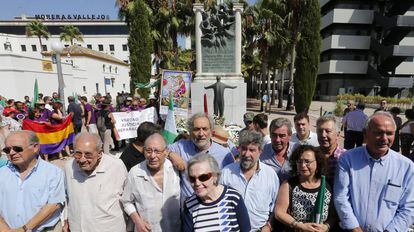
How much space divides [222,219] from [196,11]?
997 centimetres

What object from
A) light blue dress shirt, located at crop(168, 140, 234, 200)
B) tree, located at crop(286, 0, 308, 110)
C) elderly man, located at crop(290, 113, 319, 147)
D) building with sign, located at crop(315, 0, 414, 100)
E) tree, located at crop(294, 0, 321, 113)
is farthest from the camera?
building with sign, located at crop(315, 0, 414, 100)

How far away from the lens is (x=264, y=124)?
12.4 feet

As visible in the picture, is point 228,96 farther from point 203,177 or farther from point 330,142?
point 203,177

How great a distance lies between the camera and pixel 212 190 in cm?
198

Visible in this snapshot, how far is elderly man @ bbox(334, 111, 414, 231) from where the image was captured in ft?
6.91

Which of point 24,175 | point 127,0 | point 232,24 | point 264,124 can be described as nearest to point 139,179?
point 24,175

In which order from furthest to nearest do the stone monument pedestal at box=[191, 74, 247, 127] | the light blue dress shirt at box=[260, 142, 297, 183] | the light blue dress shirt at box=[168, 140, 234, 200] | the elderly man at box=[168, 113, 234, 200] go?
the stone monument pedestal at box=[191, 74, 247, 127], the light blue dress shirt at box=[168, 140, 234, 200], the elderly man at box=[168, 113, 234, 200], the light blue dress shirt at box=[260, 142, 297, 183]

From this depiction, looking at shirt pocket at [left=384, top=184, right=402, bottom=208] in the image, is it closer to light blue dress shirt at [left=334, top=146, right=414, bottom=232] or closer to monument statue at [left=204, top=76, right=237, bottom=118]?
light blue dress shirt at [left=334, top=146, right=414, bottom=232]

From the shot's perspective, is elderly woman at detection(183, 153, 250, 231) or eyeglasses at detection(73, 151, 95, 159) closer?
elderly woman at detection(183, 153, 250, 231)

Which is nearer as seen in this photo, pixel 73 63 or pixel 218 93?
pixel 218 93

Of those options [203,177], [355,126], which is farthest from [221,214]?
[355,126]

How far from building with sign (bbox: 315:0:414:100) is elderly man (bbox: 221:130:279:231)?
35.3m

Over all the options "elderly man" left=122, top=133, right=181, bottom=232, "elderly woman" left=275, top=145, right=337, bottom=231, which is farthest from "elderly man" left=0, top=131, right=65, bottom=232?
"elderly woman" left=275, top=145, right=337, bottom=231

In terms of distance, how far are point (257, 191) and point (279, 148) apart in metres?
0.70
